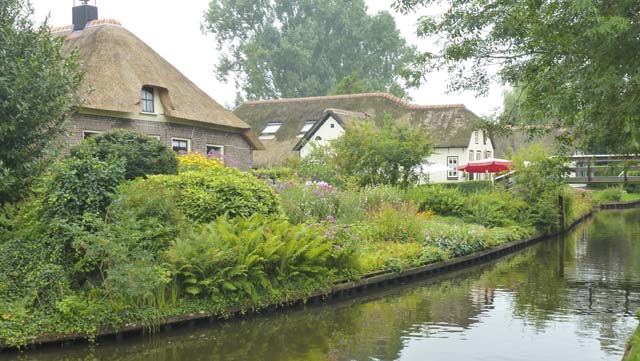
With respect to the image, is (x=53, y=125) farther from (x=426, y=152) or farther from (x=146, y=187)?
(x=426, y=152)

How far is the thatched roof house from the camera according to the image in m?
22.8

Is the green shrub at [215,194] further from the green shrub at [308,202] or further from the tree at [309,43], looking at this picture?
the tree at [309,43]

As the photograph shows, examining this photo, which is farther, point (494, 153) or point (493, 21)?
point (494, 153)

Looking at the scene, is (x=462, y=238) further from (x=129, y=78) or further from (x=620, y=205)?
(x=620, y=205)

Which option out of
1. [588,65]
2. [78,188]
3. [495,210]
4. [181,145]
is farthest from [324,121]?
[588,65]

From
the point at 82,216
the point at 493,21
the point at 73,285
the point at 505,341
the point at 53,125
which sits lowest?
the point at 505,341

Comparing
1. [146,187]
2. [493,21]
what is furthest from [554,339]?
[146,187]

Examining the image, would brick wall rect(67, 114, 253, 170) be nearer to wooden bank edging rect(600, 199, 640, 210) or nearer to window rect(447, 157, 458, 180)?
window rect(447, 157, 458, 180)

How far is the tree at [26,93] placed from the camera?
9.96 meters

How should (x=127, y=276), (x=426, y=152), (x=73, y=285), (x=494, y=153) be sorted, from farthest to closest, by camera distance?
(x=494, y=153), (x=426, y=152), (x=73, y=285), (x=127, y=276)

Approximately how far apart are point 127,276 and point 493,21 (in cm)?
790

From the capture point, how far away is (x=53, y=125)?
443 inches

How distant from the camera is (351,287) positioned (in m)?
13.1

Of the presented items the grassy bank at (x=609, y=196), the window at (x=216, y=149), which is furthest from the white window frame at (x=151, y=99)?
the grassy bank at (x=609, y=196)
